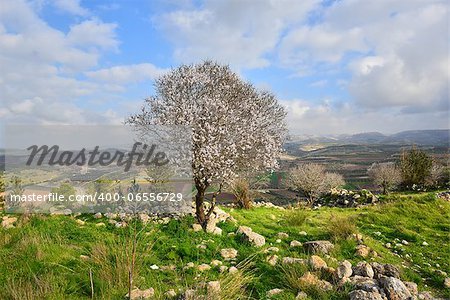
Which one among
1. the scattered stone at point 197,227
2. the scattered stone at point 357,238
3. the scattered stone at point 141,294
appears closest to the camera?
the scattered stone at point 141,294

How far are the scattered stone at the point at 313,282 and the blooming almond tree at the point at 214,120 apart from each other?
14.2 feet

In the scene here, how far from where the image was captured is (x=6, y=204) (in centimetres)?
1425

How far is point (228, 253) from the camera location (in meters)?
9.41

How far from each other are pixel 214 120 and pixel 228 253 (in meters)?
4.17

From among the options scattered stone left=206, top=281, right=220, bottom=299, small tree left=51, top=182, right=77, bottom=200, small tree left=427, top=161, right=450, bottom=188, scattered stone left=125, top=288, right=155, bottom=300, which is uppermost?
small tree left=51, top=182, right=77, bottom=200

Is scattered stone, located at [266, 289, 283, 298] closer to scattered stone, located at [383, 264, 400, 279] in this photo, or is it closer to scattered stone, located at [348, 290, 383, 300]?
scattered stone, located at [348, 290, 383, 300]

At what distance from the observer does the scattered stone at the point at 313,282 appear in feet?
23.0

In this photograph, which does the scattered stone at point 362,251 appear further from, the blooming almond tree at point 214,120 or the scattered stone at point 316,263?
the blooming almond tree at point 214,120

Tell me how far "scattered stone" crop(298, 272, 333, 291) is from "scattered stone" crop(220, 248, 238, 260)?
2557 mm

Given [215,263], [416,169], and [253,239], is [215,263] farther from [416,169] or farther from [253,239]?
[416,169]

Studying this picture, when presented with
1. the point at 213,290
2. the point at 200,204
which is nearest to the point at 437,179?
the point at 200,204

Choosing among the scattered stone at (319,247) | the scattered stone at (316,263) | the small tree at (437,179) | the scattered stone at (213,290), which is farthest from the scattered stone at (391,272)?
the small tree at (437,179)

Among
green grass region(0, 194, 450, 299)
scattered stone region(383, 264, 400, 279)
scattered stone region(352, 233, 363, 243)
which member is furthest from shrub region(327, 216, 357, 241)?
scattered stone region(383, 264, 400, 279)

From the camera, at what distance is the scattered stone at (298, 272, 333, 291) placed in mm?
7020
